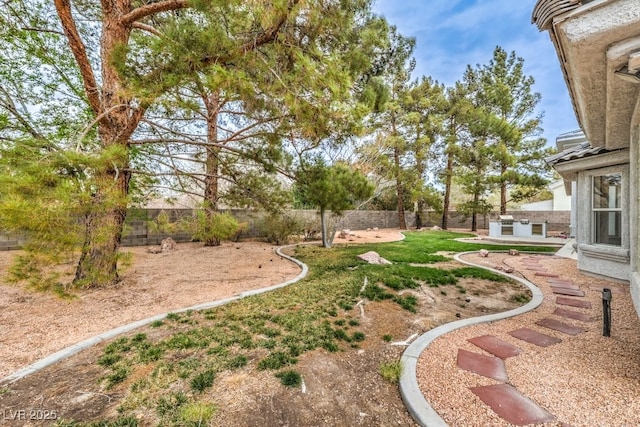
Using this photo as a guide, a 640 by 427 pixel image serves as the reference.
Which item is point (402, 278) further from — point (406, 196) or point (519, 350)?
point (406, 196)

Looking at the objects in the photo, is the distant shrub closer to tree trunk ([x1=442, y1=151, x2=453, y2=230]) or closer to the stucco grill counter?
the stucco grill counter

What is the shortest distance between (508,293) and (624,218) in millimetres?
2657

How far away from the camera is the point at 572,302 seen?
4.70 metres

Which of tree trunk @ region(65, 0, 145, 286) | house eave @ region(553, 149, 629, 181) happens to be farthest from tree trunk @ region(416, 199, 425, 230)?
tree trunk @ region(65, 0, 145, 286)

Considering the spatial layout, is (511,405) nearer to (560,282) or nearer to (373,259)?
(560,282)

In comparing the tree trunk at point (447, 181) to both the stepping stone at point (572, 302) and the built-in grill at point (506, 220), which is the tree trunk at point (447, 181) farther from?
the stepping stone at point (572, 302)

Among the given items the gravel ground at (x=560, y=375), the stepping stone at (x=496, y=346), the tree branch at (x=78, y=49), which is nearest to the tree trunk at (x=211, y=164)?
the tree branch at (x=78, y=49)

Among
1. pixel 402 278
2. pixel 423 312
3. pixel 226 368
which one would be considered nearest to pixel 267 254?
pixel 402 278

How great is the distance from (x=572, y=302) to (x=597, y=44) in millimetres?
4632

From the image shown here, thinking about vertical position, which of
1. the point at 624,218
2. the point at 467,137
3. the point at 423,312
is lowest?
the point at 423,312

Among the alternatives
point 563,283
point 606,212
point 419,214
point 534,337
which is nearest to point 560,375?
point 534,337

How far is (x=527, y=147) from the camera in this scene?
1770 cm

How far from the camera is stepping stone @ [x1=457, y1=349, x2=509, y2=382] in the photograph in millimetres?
2668

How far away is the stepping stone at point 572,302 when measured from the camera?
4513mm
